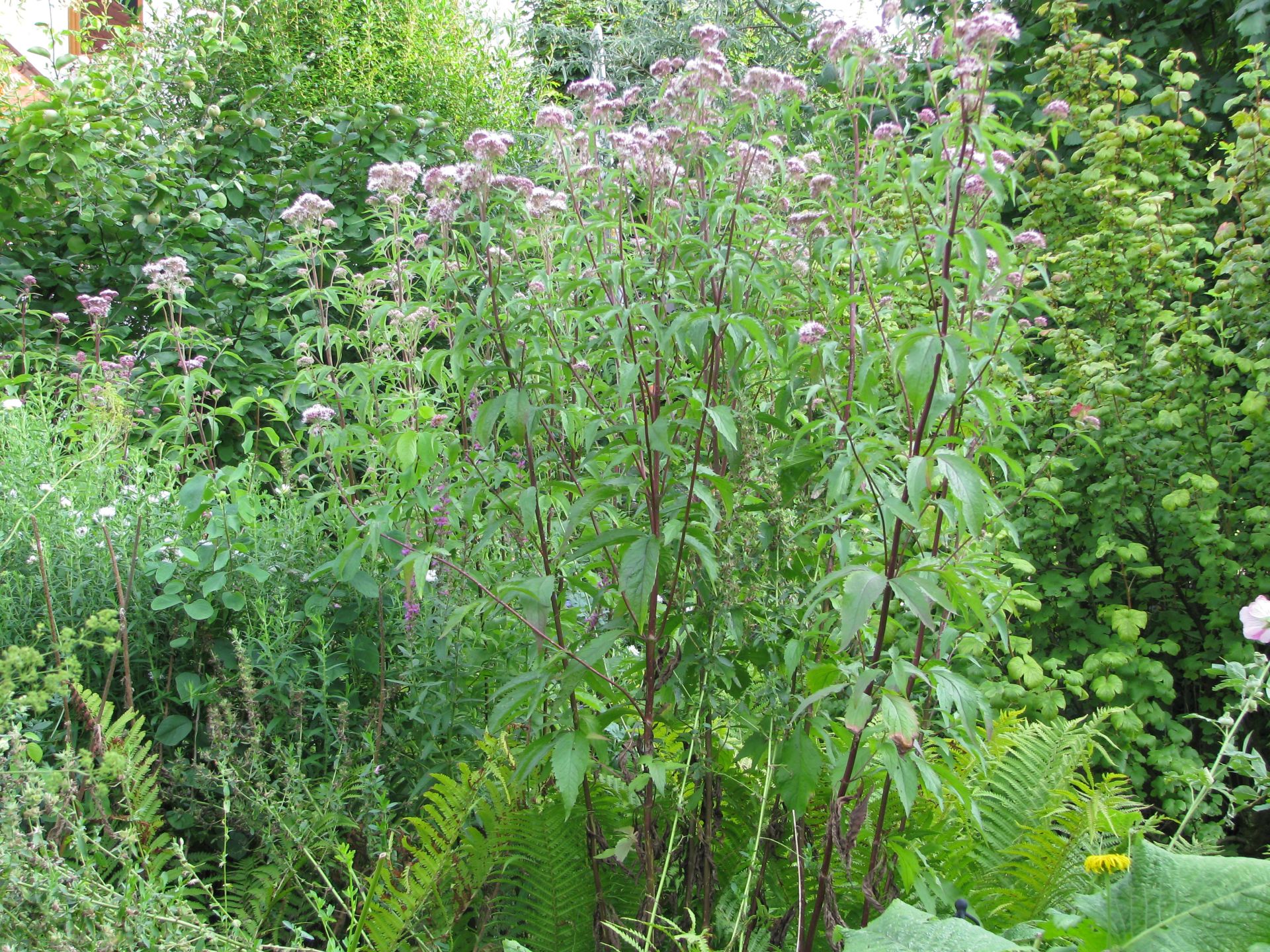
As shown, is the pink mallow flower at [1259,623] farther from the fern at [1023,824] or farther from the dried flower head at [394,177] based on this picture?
the dried flower head at [394,177]

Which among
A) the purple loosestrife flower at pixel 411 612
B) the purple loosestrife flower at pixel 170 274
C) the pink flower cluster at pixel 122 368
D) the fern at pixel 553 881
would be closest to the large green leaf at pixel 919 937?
the fern at pixel 553 881

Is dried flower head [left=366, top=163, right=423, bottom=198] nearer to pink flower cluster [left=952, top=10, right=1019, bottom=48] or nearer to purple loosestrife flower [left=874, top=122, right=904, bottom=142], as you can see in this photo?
purple loosestrife flower [left=874, top=122, right=904, bottom=142]

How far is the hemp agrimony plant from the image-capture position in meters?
1.71

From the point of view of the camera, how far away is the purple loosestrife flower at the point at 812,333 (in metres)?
1.80

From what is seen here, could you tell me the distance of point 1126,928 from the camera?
4.23ft

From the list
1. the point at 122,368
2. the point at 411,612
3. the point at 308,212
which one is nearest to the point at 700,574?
the point at 411,612

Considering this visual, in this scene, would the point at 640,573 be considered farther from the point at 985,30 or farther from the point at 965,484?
the point at 985,30

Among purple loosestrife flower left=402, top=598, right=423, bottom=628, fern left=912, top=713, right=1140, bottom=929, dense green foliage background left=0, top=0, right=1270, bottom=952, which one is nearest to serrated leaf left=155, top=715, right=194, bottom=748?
dense green foliage background left=0, top=0, right=1270, bottom=952

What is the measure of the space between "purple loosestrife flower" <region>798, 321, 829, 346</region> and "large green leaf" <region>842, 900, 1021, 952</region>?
1009 millimetres

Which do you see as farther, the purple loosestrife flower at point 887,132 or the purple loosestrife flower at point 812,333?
the purple loosestrife flower at point 887,132

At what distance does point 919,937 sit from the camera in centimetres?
127

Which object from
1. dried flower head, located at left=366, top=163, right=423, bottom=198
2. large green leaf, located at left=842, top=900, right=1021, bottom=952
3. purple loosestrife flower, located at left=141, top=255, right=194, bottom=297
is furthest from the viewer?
purple loosestrife flower, located at left=141, top=255, right=194, bottom=297

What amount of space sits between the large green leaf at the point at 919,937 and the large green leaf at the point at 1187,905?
179 millimetres

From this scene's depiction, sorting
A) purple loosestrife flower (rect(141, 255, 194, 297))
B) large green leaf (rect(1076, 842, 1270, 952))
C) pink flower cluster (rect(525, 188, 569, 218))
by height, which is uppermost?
pink flower cluster (rect(525, 188, 569, 218))
